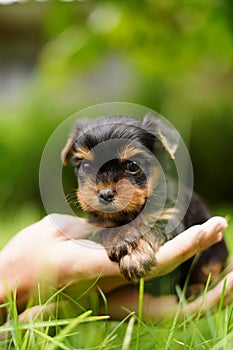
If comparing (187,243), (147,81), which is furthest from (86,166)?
(147,81)

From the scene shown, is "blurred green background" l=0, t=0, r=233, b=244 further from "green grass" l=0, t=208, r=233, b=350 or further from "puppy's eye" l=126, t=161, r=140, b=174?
"puppy's eye" l=126, t=161, r=140, b=174

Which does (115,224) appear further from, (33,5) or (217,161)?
(33,5)

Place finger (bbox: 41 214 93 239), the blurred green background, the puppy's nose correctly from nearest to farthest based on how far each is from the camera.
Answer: the puppy's nose < finger (bbox: 41 214 93 239) < the blurred green background

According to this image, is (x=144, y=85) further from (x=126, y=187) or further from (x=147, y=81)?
(x=126, y=187)

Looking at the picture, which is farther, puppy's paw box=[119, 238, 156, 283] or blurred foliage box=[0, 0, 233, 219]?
blurred foliage box=[0, 0, 233, 219]

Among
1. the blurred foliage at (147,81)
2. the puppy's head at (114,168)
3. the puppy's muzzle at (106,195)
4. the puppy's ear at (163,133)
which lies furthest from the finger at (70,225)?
the blurred foliage at (147,81)

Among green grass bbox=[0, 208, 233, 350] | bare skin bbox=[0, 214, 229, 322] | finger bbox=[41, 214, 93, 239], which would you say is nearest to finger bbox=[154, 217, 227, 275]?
bare skin bbox=[0, 214, 229, 322]
